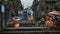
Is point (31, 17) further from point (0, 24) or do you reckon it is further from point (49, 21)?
point (0, 24)

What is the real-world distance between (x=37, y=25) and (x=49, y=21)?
2.39 ft

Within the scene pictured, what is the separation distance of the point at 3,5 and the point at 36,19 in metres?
2.07

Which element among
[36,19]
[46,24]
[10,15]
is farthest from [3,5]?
[46,24]

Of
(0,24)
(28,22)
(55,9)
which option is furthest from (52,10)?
(0,24)

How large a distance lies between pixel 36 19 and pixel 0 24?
6.84 feet

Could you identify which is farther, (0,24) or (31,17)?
(31,17)

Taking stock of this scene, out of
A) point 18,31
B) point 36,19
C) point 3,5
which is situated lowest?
point 18,31

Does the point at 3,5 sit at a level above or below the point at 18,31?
above

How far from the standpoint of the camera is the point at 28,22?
9.97 meters

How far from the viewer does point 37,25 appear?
31.9 feet

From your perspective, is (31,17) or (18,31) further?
(31,17)

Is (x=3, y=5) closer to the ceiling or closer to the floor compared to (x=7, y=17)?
closer to the ceiling

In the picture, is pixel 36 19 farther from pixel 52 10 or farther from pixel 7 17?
pixel 7 17

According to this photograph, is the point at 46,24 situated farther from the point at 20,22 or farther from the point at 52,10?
the point at 20,22
